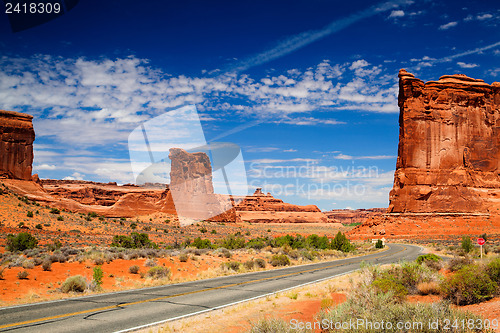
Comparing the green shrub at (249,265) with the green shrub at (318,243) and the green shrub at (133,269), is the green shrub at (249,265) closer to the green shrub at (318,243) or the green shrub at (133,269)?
the green shrub at (133,269)

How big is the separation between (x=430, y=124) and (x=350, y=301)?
69.4 metres

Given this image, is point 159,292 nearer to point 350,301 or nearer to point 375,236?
point 350,301

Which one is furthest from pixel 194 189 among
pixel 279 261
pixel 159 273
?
pixel 159 273

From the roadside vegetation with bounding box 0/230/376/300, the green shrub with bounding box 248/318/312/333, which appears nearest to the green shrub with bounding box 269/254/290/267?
the roadside vegetation with bounding box 0/230/376/300

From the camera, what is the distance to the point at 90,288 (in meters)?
12.8

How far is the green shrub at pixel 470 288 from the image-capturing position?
26.0ft

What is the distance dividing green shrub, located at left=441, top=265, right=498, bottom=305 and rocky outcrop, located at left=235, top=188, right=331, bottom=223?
11846cm

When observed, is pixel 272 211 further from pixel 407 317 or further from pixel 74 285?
pixel 407 317

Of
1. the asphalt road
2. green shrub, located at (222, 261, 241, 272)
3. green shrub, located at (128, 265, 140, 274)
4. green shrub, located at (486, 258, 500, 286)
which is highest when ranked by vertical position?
green shrub, located at (486, 258, 500, 286)

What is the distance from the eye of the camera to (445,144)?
66.4 m

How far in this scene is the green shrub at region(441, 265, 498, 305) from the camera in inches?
312

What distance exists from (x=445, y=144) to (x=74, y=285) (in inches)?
2777

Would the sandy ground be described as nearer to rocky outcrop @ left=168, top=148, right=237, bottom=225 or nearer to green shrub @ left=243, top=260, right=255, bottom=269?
green shrub @ left=243, top=260, right=255, bottom=269

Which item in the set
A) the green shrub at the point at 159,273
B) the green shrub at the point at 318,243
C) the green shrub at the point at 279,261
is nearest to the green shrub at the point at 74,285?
the green shrub at the point at 159,273
